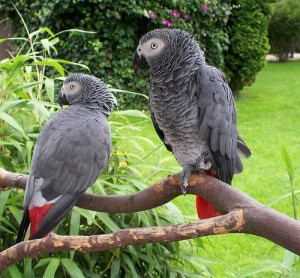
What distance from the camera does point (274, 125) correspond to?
3611 millimetres

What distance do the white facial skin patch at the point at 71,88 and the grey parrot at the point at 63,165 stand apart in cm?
5

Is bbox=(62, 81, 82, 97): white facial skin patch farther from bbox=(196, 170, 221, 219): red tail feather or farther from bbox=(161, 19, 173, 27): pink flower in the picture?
bbox=(161, 19, 173, 27): pink flower

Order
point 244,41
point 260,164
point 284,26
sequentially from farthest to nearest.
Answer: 1. point 284,26
2. point 244,41
3. point 260,164

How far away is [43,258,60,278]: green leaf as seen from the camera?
1011mm

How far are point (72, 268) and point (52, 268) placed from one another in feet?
0.16

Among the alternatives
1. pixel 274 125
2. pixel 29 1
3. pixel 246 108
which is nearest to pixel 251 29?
pixel 246 108

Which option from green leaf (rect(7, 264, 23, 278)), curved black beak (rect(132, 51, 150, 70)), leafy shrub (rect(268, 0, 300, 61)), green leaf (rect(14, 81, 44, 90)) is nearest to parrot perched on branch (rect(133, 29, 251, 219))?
curved black beak (rect(132, 51, 150, 70))

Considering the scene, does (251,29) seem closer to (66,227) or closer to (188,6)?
(188,6)

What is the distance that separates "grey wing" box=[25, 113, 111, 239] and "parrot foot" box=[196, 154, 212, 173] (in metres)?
0.20

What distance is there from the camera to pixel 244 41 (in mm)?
4297

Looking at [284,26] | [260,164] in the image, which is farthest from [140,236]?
[284,26]

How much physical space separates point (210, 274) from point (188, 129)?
555mm

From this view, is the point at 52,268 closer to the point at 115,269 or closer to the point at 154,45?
the point at 115,269

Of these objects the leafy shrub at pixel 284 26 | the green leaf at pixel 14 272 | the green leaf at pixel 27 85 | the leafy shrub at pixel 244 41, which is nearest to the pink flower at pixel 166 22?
the leafy shrub at pixel 244 41
